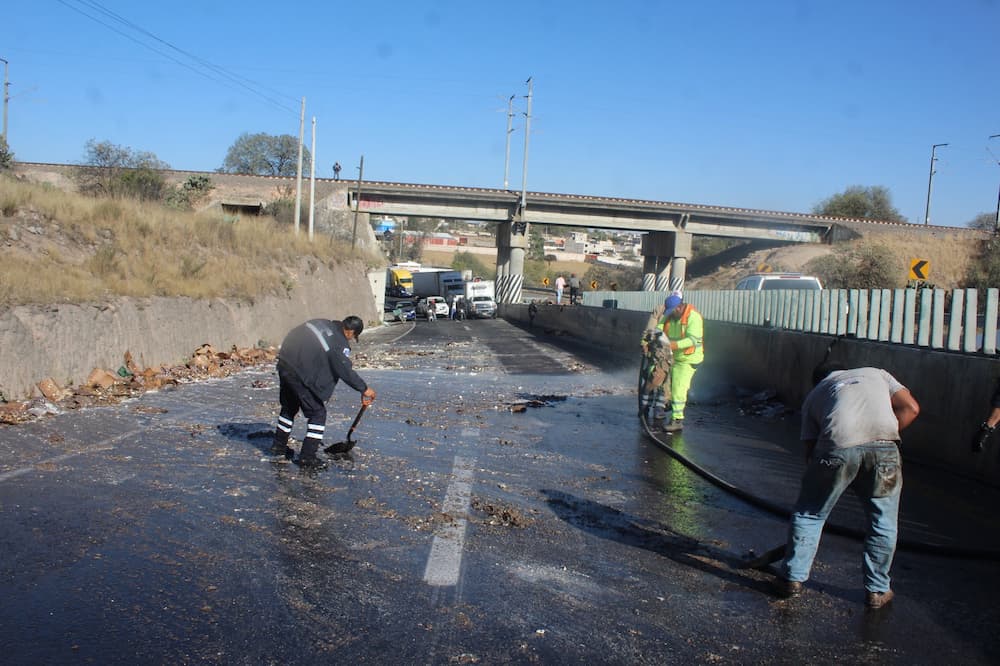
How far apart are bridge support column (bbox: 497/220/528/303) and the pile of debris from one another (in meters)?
53.3

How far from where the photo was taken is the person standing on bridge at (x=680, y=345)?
1167cm

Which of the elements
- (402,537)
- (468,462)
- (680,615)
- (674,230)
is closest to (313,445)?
(468,462)

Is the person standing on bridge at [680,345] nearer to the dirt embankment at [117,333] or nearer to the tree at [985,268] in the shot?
the dirt embankment at [117,333]

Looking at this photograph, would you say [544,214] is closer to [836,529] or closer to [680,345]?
[680,345]

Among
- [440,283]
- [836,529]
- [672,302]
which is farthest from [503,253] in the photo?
[836,529]

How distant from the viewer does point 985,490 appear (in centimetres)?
862

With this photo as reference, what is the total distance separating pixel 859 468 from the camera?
5.27 metres

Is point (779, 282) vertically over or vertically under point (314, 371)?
over

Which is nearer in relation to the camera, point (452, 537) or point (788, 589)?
point (788, 589)

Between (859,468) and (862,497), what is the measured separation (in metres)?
0.23

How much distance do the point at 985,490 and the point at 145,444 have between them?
28.0ft

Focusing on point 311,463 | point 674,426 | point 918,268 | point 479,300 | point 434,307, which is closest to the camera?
point 311,463

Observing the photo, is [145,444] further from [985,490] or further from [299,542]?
[985,490]

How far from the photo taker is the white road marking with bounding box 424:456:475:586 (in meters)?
5.42
